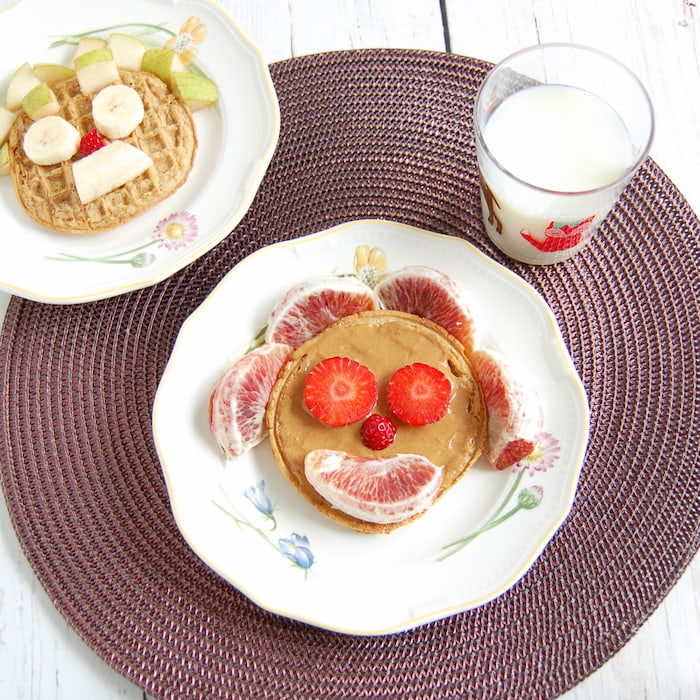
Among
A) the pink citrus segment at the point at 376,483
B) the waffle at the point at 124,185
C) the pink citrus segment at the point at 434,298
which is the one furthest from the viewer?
the waffle at the point at 124,185

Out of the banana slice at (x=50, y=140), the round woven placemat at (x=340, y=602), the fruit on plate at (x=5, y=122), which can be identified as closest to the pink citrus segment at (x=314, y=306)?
the round woven placemat at (x=340, y=602)

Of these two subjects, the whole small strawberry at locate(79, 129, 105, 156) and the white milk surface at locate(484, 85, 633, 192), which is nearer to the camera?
the white milk surface at locate(484, 85, 633, 192)

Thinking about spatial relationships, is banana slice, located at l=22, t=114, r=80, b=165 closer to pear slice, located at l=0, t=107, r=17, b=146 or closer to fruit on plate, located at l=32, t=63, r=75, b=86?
pear slice, located at l=0, t=107, r=17, b=146

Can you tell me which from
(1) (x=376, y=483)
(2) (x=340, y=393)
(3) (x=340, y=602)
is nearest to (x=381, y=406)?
(2) (x=340, y=393)

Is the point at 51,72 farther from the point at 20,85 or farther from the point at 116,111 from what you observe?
the point at 116,111

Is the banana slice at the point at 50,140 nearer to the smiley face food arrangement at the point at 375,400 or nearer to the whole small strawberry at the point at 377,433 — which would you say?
the smiley face food arrangement at the point at 375,400

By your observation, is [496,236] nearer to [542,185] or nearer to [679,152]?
[542,185]

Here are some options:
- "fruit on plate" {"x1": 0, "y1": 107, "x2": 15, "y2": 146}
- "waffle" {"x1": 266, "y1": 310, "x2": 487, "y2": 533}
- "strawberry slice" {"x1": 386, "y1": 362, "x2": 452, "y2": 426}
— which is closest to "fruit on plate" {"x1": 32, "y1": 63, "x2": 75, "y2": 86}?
"fruit on plate" {"x1": 0, "y1": 107, "x2": 15, "y2": 146}
